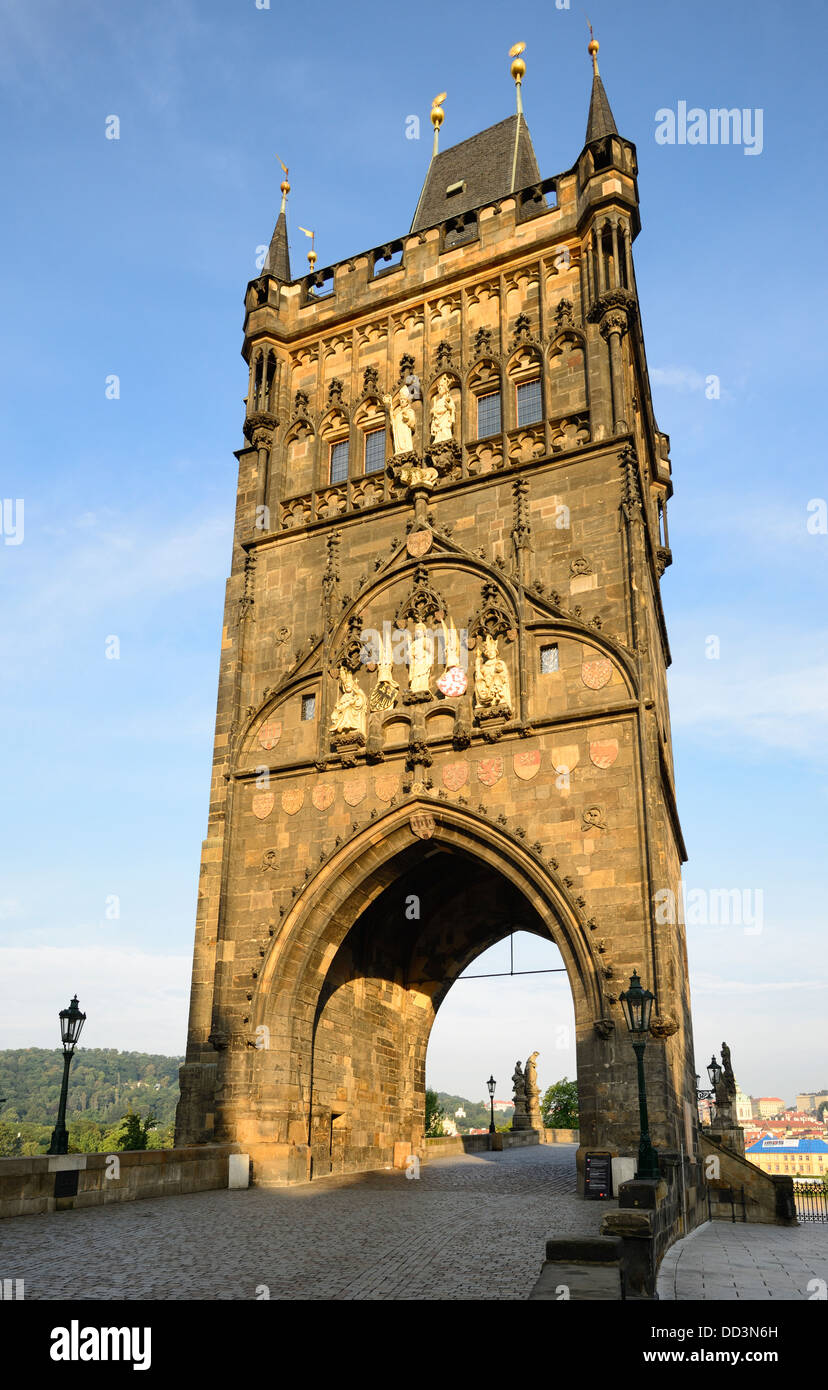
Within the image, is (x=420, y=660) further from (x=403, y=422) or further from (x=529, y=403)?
(x=529, y=403)

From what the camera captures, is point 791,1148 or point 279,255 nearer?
point 279,255

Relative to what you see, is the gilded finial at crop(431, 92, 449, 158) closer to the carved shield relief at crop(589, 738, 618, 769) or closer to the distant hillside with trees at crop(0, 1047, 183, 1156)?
the carved shield relief at crop(589, 738, 618, 769)

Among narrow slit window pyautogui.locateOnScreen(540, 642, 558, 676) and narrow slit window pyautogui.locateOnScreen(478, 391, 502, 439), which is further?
narrow slit window pyautogui.locateOnScreen(478, 391, 502, 439)

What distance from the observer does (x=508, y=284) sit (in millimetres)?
22062

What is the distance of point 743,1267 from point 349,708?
11.2 meters

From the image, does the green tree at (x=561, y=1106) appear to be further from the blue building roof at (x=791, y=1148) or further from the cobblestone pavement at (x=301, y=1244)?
the cobblestone pavement at (x=301, y=1244)

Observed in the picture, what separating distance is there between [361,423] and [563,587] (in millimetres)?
6917

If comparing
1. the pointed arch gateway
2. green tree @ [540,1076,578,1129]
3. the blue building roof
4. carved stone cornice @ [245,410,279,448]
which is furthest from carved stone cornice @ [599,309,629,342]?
the blue building roof

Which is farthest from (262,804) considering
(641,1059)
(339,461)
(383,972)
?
(641,1059)

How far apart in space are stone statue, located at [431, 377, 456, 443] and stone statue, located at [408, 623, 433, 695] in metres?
4.28

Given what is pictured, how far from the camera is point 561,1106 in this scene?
215 ft

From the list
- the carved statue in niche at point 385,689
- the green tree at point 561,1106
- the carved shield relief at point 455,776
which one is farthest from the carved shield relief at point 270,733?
the green tree at point 561,1106

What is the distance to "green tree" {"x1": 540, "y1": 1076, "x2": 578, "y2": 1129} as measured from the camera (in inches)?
2451

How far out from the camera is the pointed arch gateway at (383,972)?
16969 mm
